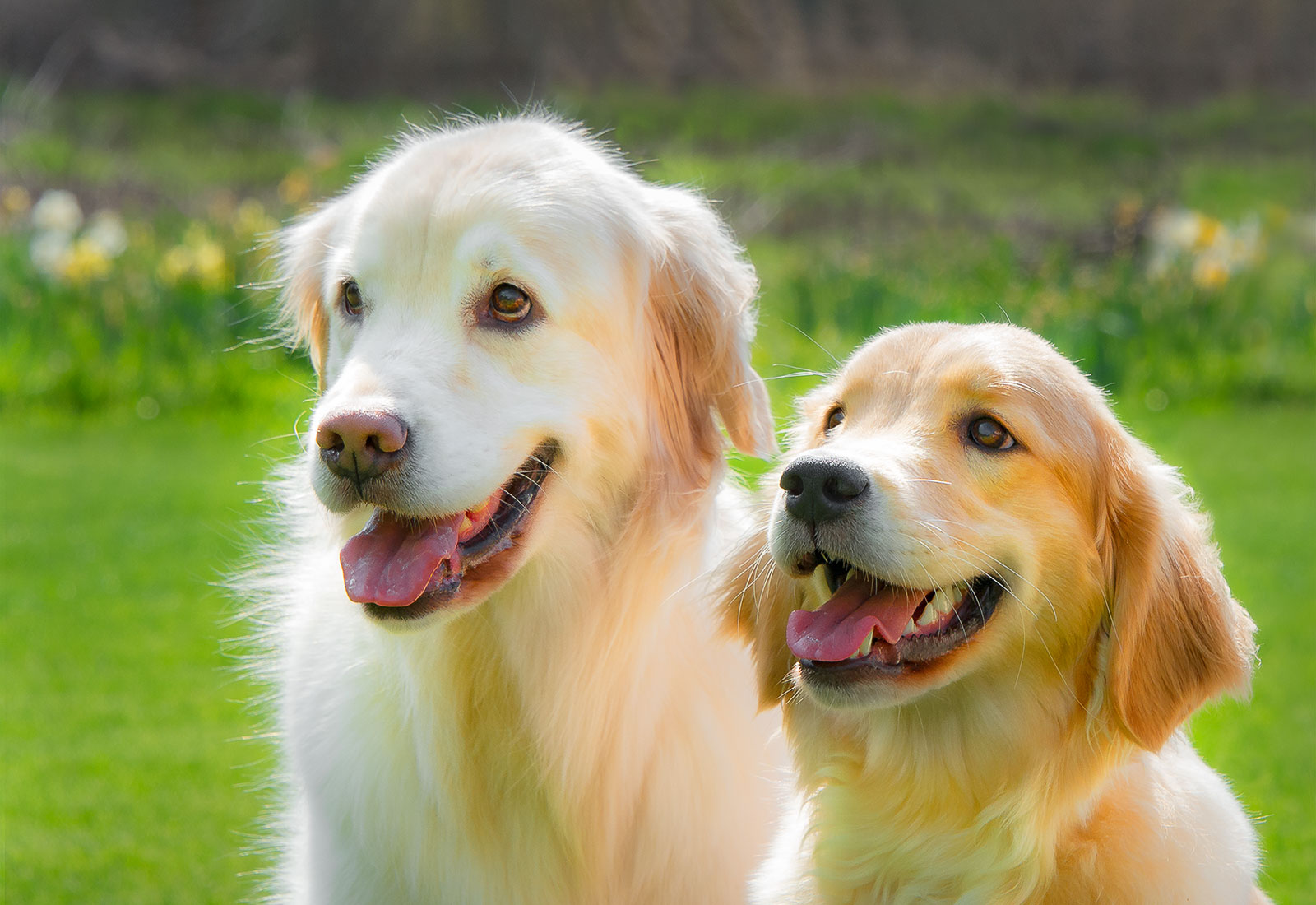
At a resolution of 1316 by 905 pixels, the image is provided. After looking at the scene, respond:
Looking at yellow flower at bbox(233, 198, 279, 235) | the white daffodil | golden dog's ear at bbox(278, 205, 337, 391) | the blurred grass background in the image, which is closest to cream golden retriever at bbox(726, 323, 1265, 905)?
the blurred grass background

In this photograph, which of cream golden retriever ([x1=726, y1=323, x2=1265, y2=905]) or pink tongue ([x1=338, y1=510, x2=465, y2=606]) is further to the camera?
pink tongue ([x1=338, y1=510, x2=465, y2=606])

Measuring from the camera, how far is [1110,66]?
11.1 metres

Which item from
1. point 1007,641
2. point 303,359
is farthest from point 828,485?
point 303,359

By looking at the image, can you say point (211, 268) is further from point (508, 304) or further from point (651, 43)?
point (508, 304)

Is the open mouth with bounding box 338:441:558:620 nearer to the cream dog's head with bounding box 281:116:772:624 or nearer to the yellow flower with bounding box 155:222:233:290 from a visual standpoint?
Answer: the cream dog's head with bounding box 281:116:772:624

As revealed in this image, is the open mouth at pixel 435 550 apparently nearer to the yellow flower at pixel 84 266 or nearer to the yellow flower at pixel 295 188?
the yellow flower at pixel 84 266

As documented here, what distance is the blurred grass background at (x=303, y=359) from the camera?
4344 millimetres

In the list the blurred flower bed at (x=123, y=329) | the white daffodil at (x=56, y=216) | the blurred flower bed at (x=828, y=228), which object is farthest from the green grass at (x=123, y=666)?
the white daffodil at (x=56, y=216)

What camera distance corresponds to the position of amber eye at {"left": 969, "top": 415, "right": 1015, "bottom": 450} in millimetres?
2275

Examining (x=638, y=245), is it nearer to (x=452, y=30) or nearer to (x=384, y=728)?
(x=384, y=728)

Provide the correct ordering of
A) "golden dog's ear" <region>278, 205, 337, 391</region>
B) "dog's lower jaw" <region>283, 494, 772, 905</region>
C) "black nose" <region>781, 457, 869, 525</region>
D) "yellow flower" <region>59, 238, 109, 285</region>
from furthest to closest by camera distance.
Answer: "yellow flower" <region>59, 238, 109, 285</region> < "golden dog's ear" <region>278, 205, 337, 391</region> < "dog's lower jaw" <region>283, 494, 772, 905</region> < "black nose" <region>781, 457, 869, 525</region>

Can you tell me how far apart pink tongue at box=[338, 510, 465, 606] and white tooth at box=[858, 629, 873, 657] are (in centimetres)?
74

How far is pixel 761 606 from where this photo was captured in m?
2.54

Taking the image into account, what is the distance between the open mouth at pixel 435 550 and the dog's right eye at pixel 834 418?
1.73 feet
